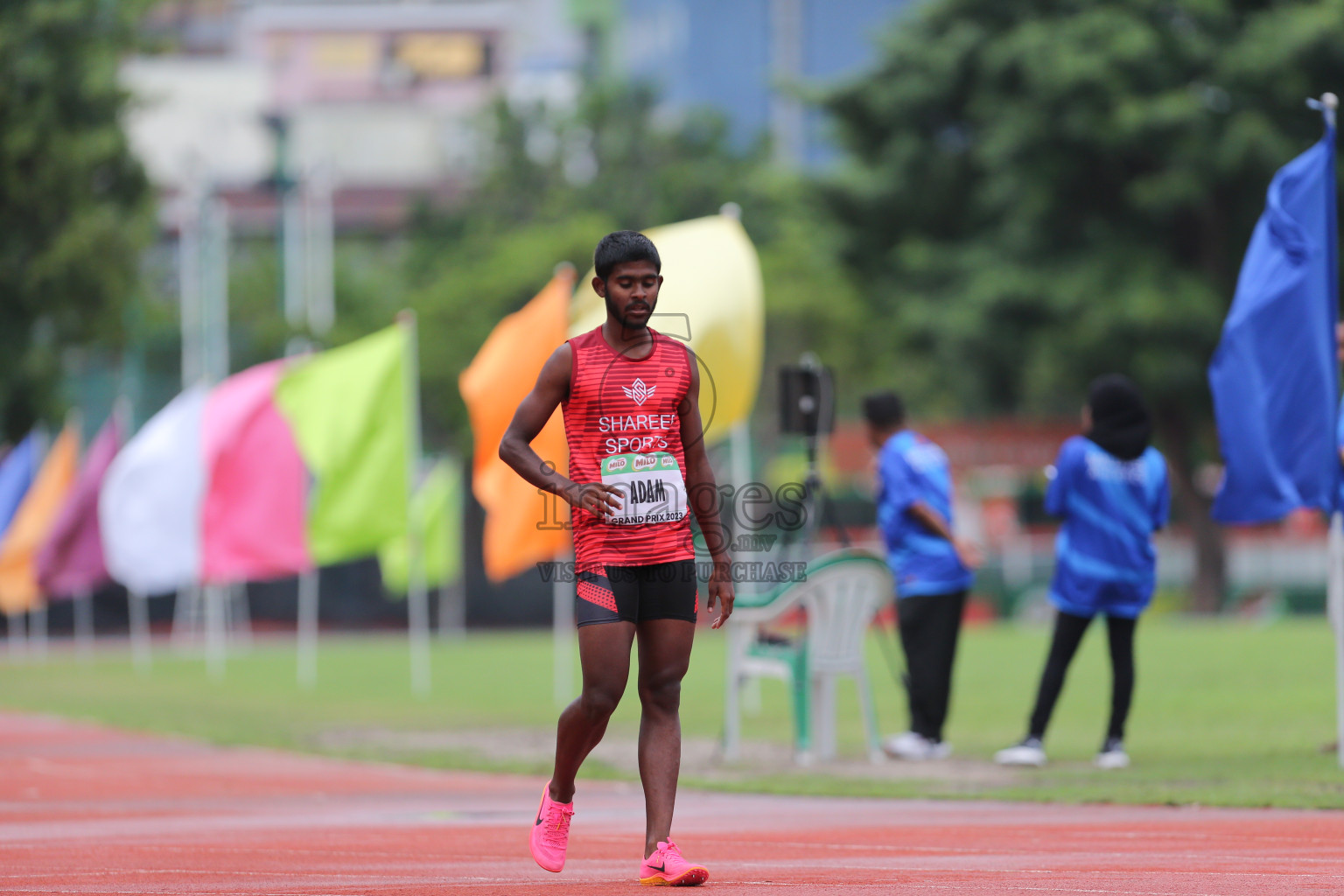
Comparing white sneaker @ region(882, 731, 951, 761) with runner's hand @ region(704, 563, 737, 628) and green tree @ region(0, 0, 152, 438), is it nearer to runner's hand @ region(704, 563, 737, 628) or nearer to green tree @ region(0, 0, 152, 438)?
runner's hand @ region(704, 563, 737, 628)

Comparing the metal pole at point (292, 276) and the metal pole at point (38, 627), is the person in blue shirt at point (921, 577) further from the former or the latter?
the metal pole at point (292, 276)

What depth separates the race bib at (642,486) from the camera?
6301 millimetres

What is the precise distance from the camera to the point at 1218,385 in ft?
33.5

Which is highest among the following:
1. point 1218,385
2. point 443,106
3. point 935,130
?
point 443,106

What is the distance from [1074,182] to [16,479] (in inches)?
697

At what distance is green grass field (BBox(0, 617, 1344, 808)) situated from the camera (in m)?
9.80

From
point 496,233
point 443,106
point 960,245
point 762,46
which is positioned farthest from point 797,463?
point 762,46

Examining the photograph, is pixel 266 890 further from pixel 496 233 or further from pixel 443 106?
pixel 443 106

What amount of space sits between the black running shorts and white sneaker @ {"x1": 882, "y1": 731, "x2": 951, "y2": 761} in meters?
5.10

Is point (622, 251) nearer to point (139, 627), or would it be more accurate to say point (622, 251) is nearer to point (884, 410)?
point (884, 410)

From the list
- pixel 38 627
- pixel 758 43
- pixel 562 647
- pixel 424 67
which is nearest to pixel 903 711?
pixel 562 647

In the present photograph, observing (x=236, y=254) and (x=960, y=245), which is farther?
(x=236, y=254)

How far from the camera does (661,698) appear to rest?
638cm

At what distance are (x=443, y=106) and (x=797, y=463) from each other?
54.8m
